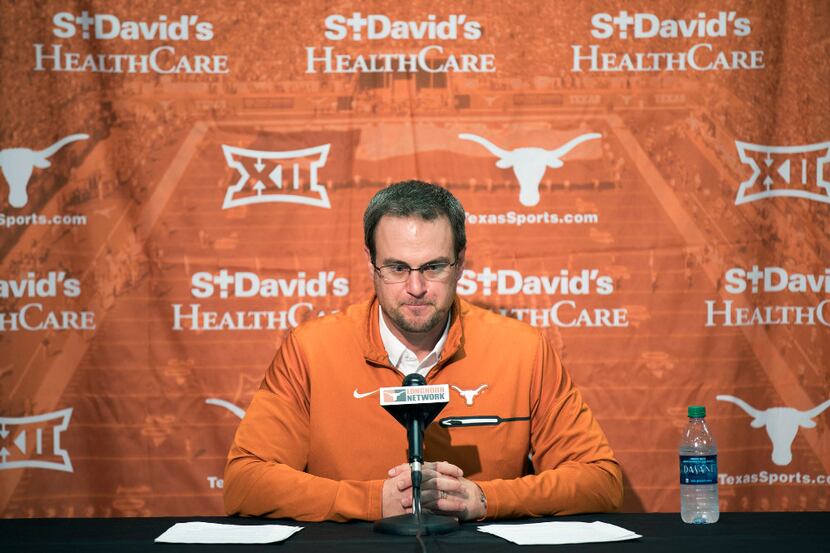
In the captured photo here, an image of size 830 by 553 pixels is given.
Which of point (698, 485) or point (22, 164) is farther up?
point (22, 164)

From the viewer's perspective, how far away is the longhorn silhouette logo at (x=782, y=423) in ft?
9.69

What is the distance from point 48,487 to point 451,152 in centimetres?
163

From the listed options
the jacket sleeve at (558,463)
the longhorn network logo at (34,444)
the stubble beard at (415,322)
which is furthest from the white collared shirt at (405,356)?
the longhorn network logo at (34,444)

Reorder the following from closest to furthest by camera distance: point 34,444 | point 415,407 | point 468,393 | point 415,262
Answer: point 415,407
point 415,262
point 468,393
point 34,444

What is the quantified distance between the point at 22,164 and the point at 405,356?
1432mm

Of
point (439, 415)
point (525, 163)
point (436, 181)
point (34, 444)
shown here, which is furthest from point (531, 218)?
point (34, 444)

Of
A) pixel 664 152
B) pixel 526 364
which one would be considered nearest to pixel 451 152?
pixel 664 152

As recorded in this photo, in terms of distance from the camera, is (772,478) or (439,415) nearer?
(439,415)

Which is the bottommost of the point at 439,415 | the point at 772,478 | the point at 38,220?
the point at 772,478

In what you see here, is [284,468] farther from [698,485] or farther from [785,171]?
[785,171]

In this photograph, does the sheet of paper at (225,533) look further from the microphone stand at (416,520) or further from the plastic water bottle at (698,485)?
the plastic water bottle at (698,485)

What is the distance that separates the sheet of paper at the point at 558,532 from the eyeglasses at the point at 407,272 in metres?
0.64

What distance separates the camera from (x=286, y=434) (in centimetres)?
229

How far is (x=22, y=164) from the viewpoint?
2.93m
